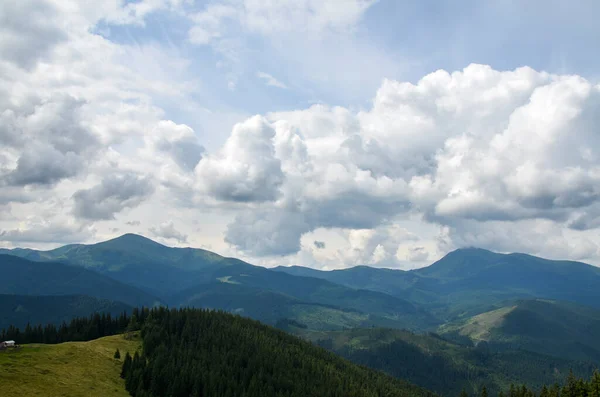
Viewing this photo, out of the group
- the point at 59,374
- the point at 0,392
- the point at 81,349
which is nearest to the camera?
the point at 0,392

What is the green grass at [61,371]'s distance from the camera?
127812 millimetres

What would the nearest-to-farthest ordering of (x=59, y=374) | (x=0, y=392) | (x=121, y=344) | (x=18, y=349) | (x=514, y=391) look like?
(x=0, y=392) → (x=59, y=374) → (x=18, y=349) → (x=514, y=391) → (x=121, y=344)

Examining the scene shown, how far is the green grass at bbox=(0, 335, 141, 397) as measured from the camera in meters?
128

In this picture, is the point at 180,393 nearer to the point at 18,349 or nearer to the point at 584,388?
the point at 18,349

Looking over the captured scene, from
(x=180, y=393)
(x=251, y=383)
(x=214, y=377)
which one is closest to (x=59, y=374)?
(x=180, y=393)

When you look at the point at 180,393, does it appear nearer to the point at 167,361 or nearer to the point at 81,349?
the point at 167,361

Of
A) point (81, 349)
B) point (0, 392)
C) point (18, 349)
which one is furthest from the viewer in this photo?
point (81, 349)

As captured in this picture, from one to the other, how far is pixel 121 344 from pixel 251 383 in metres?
60.6

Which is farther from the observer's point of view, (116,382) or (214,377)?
(214,377)

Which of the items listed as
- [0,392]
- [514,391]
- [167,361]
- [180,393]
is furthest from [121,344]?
[514,391]

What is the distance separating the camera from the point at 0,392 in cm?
11819

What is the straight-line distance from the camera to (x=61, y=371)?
14475cm

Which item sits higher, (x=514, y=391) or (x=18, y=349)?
(x=18, y=349)

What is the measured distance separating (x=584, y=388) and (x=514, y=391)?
3889 cm
